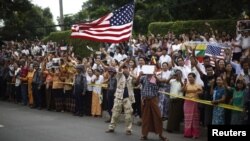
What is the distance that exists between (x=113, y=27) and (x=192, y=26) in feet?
30.3

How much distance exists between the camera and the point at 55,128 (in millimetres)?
13898

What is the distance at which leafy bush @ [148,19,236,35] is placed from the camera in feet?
69.8

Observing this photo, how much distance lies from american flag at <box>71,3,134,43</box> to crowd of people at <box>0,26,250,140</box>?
0.45 meters

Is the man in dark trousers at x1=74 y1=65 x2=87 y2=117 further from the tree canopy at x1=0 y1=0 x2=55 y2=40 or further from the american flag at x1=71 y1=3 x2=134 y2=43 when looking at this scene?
the tree canopy at x1=0 y1=0 x2=55 y2=40

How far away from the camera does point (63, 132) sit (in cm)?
1319

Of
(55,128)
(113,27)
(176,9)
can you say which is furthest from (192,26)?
(55,128)

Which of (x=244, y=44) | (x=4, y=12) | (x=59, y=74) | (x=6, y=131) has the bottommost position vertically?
(x=6, y=131)

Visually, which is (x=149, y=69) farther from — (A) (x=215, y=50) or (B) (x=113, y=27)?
(A) (x=215, y=50)

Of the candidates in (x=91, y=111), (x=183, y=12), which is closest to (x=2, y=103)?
(x=91, y=111)

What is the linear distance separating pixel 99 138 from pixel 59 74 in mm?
6337

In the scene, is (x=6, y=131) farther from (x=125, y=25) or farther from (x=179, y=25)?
(x=179, y=25)

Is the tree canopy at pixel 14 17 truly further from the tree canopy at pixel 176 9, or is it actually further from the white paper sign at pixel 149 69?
the white paper sign at pixel 149 69

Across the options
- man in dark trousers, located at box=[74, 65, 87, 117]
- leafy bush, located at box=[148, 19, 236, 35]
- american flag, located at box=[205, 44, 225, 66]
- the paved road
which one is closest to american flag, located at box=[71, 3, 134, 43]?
man in dark trousers, located at box=[74, 65, 87, 117]

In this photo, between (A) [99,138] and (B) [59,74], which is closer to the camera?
(A) [99,138]
